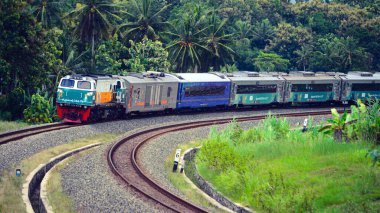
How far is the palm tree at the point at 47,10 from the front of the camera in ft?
169

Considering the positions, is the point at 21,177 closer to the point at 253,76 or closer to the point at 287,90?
the point at 253,76

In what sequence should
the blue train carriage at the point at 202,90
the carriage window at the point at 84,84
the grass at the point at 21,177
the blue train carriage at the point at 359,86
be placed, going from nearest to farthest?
the grass at the point at 21,177, the carriage window at the point at 84,84, the blue train carriage at the point at 202,90, the blue train carriage at the point at 359,86

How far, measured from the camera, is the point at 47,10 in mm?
52469

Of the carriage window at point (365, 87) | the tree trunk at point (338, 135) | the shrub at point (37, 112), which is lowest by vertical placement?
the shrub at point (37, 112)

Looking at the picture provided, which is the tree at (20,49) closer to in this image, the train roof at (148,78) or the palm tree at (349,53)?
Result: the train roof at (148,78)

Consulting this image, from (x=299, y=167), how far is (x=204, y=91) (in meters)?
20.6

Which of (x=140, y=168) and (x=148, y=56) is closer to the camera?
(x=140, y=168)

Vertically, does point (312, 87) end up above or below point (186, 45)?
below

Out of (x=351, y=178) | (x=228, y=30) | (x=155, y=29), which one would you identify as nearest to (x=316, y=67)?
(x=228, y=30)

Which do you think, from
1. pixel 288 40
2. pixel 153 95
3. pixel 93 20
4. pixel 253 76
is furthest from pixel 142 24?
pixel 288 40

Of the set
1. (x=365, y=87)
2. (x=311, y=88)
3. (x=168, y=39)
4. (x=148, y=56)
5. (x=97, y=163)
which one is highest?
(x=168, y=39)

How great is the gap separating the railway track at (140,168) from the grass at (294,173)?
2149 millimetres

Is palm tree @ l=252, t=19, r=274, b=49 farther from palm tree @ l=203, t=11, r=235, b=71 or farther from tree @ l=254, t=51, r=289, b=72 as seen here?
palm tree @ l=203, t=11, r=235, b=71

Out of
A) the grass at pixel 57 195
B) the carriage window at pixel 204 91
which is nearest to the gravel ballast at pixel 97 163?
the grass at pixel 57 195
